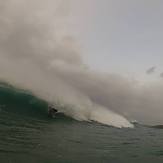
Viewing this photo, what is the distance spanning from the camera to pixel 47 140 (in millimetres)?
17781

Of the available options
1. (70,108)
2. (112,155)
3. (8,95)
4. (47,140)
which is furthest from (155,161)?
(70,108)

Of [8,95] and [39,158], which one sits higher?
[8,95]

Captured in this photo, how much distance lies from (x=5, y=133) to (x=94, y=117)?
92.7ft

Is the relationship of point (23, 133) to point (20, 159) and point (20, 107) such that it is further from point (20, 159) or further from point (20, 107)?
point (20, 107)

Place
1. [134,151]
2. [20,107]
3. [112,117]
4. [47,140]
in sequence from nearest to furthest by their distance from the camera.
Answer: [47,140] → [134,151] → [20,107] → [112,117]

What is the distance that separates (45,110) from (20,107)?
12.3ft

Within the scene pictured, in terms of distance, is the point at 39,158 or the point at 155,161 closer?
the point at 39,158

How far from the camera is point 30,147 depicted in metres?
15.0

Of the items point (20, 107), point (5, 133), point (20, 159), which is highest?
point (20, 107)

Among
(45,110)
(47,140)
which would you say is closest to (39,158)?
(47,140)

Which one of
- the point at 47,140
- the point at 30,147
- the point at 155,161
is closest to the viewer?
the point at 30,147

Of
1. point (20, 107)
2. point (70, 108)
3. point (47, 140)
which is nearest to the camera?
point (47, 140)

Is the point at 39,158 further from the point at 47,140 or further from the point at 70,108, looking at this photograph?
the point at 70,108

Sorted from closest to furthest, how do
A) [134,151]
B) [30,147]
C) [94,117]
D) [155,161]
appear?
[30,147] → [155,161] → [134,151] → [94,117]
